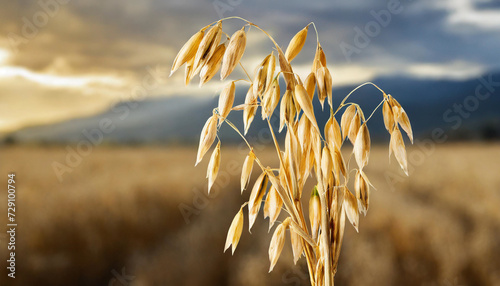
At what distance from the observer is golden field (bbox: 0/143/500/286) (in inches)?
38.5

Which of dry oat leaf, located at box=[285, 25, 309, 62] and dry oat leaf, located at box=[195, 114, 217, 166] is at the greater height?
dry oat leaf, located at box=[285, 25, 309, 62]

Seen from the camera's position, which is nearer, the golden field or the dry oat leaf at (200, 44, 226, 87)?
the dry oat leaf at (200, 44, 226, 87)

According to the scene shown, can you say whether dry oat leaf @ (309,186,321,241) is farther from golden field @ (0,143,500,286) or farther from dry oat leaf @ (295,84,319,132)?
golden field @ (0,143,500,286)

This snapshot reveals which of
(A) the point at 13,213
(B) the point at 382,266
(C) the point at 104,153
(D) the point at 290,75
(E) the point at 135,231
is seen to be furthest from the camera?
(C) the point at 104,153

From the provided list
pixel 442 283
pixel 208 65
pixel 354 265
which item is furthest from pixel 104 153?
pixel 208 65

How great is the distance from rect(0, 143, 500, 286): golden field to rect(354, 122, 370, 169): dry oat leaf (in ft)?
2.28

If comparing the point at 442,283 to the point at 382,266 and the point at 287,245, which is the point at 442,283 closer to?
the point at 382,266

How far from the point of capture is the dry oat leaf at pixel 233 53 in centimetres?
24

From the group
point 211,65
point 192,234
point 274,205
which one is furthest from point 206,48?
point 192,234

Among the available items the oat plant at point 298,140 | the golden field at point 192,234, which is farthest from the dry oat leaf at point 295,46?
the golden field at point 192,234

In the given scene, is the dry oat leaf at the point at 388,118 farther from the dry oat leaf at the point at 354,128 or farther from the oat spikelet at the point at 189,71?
the oat spikelet at the point at 189,71

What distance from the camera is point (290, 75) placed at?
0.25 m

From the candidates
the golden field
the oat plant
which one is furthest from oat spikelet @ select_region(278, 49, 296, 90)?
the golden field

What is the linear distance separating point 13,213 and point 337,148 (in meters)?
1.13
